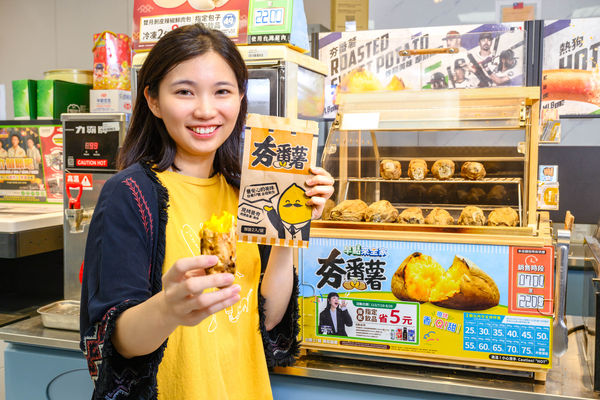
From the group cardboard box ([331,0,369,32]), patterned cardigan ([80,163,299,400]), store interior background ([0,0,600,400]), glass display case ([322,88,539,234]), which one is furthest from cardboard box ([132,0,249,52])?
store interior background ([0,0,600,400])

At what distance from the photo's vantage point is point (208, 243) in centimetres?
100

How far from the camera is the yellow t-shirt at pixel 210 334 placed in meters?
1.25

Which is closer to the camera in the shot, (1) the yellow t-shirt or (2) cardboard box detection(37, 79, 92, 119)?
(1) the yellow t-shirt

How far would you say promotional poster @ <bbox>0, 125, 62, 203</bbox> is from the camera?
3.20 m

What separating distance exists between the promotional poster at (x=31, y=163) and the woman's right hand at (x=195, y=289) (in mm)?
2544

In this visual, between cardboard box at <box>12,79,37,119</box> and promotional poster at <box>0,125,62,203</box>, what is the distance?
0.29ft

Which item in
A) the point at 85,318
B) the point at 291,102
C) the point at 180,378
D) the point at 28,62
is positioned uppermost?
the point at 28,62

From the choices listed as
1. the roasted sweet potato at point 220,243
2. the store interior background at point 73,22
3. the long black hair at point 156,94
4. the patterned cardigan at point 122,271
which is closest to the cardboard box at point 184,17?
the long black hair at point 156,94

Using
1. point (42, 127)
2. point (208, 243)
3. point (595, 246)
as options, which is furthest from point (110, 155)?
point (595, 246)

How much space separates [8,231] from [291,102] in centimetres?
154

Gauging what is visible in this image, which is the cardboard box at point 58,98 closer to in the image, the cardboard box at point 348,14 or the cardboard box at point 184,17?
the cardboard box at point 184,17

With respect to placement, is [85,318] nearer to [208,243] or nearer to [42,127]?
[208,243]

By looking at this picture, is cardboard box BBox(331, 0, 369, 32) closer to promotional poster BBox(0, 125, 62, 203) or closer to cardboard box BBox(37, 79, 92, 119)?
cardboard box BBox(37, 79, 92, 119)

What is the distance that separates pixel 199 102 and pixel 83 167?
1.31 m
